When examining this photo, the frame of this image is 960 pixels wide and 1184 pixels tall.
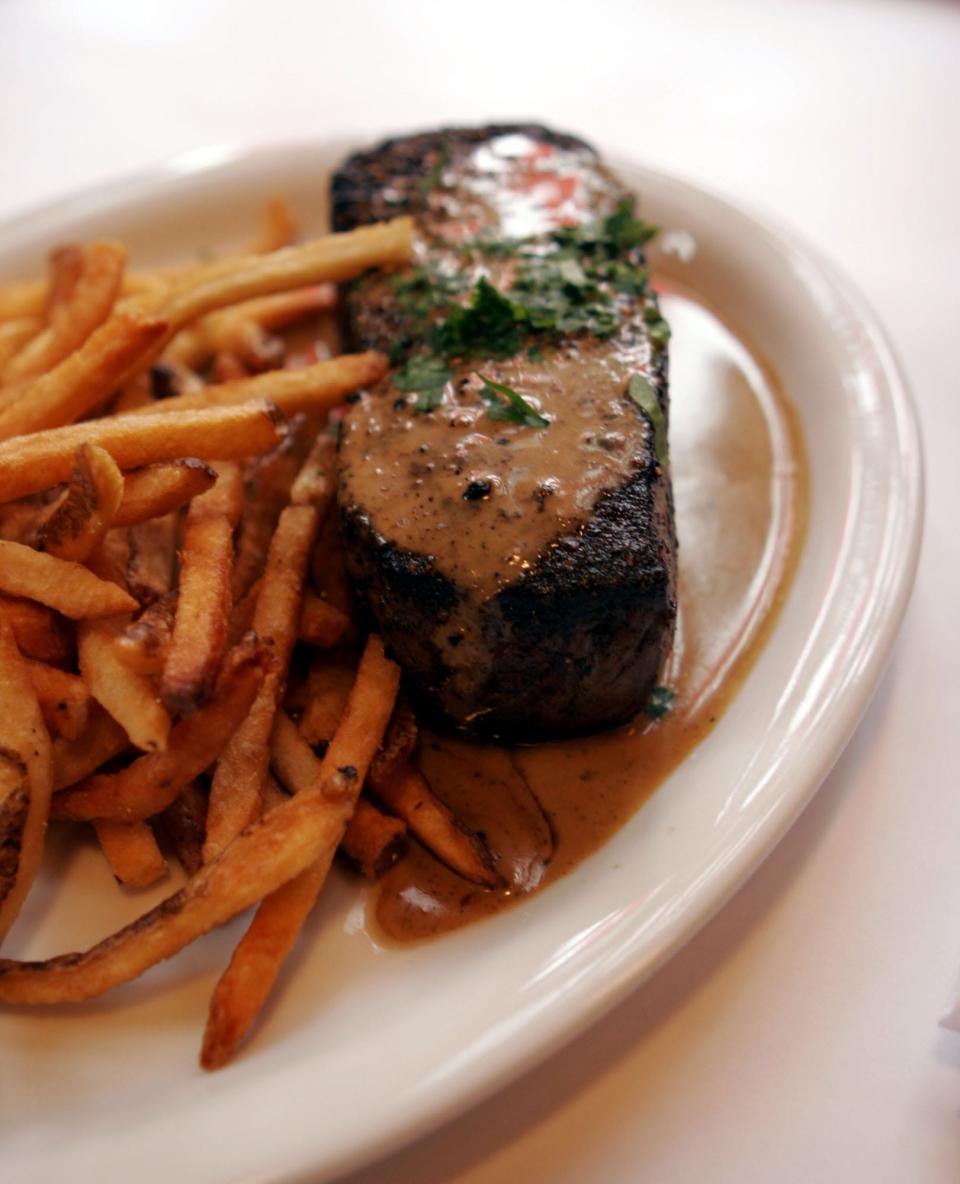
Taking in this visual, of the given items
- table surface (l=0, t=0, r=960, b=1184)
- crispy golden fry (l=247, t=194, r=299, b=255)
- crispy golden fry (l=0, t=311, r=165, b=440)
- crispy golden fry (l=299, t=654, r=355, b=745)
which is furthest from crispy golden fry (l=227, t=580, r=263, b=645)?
crispy golden fry (l=247, t=194, r=299, b=255)

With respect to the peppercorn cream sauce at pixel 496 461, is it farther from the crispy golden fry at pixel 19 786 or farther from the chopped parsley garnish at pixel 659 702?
the crispy golden fry at pixel 19 786

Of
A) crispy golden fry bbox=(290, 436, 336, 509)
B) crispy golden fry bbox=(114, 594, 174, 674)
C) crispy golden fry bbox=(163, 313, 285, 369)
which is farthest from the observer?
crispy golden fry bbox=(163, 313, 285, 369)

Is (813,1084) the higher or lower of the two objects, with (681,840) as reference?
lower

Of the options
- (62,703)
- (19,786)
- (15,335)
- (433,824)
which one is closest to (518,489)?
(433,824)

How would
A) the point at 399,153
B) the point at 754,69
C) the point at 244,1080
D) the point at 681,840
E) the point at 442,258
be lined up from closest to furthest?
the point at 244,1080 → the point at 681,840 → the point at 442,258 → the point at 399,153 → the point at 754,69

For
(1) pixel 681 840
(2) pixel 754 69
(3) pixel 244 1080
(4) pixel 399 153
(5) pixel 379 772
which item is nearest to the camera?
(3) pixel 244 1080

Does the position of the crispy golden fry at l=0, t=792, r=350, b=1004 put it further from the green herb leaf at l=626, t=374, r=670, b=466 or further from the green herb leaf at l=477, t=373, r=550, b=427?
the green herb leaf at l=626, t=374, r=670, b=466

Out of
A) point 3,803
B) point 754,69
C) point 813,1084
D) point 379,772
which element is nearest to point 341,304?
point 379,772

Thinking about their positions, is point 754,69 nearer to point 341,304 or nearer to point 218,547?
point 341,304

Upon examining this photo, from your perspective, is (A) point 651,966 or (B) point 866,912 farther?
(B) point 866,912
